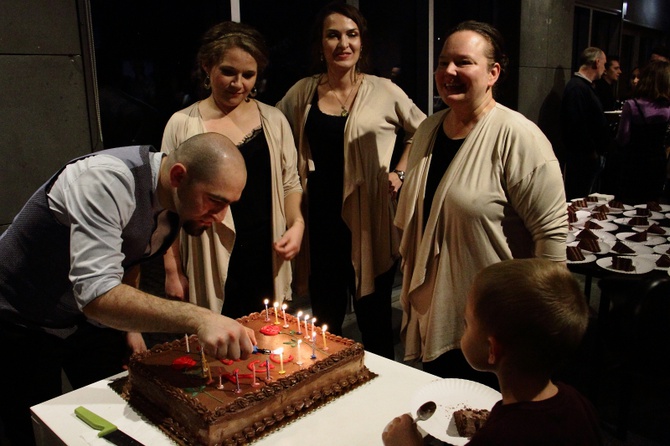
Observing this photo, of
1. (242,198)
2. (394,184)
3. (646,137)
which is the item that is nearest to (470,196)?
(394,184)

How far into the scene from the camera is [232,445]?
147cm

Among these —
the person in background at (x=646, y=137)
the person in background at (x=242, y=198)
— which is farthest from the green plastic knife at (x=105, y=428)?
the person in background at (x=646, y=137)

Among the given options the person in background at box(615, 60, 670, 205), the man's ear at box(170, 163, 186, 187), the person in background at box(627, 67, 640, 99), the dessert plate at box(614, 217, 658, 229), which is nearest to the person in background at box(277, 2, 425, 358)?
the man's ear at box(170, 163, 186, 187)

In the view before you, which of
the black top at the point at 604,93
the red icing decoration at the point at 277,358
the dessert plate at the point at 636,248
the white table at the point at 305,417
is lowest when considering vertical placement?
the white table at the point at 305,417

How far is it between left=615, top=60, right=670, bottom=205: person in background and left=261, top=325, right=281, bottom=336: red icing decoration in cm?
426

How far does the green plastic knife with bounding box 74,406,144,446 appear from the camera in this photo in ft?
4.85

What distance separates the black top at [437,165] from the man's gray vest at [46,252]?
1044 mm

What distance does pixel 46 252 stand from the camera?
1.83 m

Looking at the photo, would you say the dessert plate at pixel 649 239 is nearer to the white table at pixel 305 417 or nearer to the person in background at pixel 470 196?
the person in background at pixel 470 196

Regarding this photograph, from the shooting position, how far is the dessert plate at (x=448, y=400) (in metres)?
1.51

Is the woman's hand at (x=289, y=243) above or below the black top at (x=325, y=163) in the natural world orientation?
below

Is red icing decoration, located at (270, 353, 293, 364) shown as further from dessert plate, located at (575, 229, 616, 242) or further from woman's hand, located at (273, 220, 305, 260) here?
dessert plate, located at (575, 229, 616, 242)

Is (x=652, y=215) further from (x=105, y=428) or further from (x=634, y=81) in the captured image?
(x=105, y=428)

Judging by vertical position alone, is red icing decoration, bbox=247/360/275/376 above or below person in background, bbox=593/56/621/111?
below
